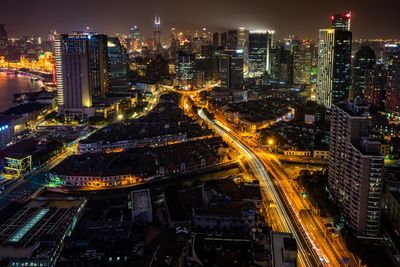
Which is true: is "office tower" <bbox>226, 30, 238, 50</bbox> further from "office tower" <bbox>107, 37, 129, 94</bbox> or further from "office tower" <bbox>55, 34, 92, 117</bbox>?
"office tower" <bbox>55, 34, 92, 117</bbox>

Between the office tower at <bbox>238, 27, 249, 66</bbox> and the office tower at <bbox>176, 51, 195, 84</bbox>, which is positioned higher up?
the office tower at <bbox>238, 27, 249, 66</bbox>

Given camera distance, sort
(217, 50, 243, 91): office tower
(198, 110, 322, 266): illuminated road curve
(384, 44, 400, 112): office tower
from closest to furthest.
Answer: (198, 110, 322, 266): illuminated road curve, (384, 44, 400, 112): office tower, (217, 50, 243, 91): office tower

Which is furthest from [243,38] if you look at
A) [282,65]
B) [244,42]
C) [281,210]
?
[281,210]

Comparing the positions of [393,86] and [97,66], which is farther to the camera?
[97,66]

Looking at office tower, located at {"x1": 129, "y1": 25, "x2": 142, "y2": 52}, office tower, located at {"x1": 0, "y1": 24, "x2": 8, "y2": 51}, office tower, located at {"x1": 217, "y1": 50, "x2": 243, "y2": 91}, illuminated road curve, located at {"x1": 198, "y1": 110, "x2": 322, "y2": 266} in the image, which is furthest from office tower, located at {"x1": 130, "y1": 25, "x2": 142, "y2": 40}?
illuminated road curve, located at {"x1": 198, "y1": 110, "x2": 322, "y2": 266}

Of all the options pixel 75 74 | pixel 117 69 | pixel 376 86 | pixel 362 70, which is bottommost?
pixel 376 86

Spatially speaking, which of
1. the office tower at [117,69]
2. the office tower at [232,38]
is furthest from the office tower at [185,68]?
the office tower at [232,38]

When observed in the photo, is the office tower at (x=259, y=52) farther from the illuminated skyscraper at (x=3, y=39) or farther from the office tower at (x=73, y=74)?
the illuminated skyscraper at (x=3, y=39)

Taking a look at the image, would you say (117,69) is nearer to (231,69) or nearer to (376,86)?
(231,69)
